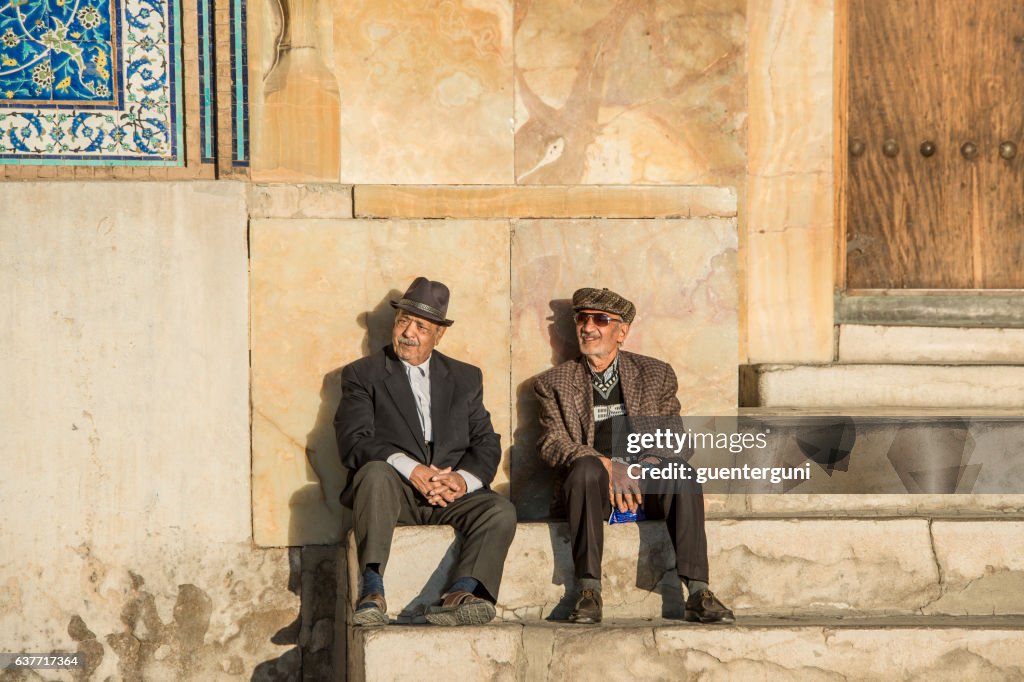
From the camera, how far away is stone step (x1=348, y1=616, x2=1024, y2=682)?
4.71 metres

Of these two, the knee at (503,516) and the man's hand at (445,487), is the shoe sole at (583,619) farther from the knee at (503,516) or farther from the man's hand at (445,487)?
the man's hand at (445,487)

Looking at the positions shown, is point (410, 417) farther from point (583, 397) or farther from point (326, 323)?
point (583, 397)

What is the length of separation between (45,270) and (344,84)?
1544 millimetres

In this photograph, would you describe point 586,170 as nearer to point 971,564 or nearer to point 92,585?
point 971,564

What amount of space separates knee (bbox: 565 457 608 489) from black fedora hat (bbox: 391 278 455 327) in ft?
2.79

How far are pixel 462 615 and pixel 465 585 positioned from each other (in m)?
0.15

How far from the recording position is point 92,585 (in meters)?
5.45

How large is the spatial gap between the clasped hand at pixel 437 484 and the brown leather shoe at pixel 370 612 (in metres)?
0.50

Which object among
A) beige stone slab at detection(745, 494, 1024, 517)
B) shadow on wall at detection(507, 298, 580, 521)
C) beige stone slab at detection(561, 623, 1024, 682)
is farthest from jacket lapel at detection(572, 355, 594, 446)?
beige stone slab at detection(561, 623, 1024, 682)

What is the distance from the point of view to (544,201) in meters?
5.64

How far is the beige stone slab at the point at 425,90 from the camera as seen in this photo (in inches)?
223

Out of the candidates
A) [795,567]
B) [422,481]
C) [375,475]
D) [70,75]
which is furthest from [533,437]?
[70,75]

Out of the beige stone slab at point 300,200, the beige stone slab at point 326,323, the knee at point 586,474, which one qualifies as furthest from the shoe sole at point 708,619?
the beige stone slab at point 300,200

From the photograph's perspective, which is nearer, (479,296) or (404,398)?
(404,398)
